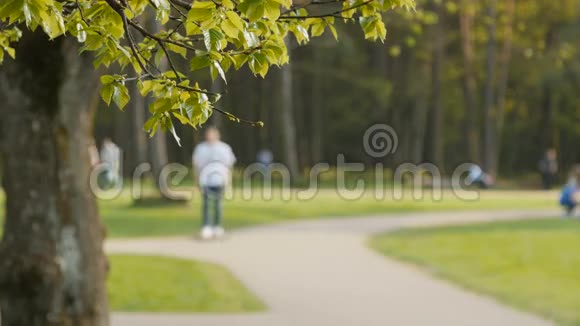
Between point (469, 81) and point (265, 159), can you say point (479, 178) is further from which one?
point (265, 159)

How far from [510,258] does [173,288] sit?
17.6ft

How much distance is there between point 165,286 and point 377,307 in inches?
103

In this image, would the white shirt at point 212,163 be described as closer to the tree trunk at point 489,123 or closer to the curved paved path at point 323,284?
the curved paved path at point 323,284

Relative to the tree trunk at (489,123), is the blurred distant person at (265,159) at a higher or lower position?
lower

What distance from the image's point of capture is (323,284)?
39.2ft

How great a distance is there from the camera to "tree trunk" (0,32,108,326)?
25.2ft

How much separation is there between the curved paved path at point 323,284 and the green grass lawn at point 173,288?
0.27 meters

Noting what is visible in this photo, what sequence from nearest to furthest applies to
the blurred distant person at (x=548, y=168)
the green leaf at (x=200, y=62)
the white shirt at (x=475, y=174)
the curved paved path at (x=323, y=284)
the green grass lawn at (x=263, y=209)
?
the green leaf at (x=200, y=62) < the curved paved path at (x=323, y=284) < the green grass lawn at (x=263, y=209) < the white shirt at (x=475, y=174) < the blurred distant person at (x=548, y=168)

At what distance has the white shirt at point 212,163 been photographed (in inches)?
664

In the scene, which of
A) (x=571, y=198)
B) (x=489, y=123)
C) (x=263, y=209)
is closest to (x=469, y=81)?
(x=489, y=123)

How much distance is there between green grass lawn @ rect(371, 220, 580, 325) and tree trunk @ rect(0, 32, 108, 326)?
4.28 meters

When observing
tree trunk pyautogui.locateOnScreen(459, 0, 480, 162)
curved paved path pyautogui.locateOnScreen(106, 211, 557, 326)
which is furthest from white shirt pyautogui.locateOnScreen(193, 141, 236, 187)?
tree trunk pyautogui.locateOnScreen(459, 0, 480, 162)

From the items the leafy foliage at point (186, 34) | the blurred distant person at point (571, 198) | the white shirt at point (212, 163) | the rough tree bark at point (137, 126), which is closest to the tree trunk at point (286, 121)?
the rough tree bark at point (137, 126)

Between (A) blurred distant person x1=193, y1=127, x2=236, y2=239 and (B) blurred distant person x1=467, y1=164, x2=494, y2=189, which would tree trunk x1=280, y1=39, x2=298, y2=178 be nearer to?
(B) blurred distant person x1=467, y1=164, x2=494, y2=189
